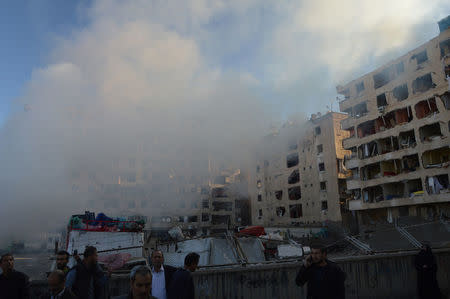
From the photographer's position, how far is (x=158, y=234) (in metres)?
49.0

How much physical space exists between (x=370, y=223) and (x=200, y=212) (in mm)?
29308

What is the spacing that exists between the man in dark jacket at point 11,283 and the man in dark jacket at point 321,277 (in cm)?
400

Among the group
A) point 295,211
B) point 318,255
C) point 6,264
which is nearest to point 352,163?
point 295,211

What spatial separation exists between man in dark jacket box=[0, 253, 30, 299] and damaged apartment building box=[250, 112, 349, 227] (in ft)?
132

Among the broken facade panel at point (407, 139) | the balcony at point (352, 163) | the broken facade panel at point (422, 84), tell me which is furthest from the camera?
the balcony at point (352, 163)

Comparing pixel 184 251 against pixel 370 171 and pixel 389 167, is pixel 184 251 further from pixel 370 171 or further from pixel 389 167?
pixel 370 171

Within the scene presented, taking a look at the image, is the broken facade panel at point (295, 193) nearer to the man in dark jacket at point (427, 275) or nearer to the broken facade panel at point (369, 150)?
the broken facade panel at point (369, 150)

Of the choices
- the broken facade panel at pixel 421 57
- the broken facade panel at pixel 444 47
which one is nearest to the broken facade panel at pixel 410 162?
the broken facade panel at pixel 421 57

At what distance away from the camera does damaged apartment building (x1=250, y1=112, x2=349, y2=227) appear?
43.6 m

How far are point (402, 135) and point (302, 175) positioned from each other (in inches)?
667

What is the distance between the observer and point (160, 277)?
474cm

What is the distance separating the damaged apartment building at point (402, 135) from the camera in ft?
97.3

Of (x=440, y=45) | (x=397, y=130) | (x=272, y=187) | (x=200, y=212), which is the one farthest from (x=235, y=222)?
(x=440, y=45)

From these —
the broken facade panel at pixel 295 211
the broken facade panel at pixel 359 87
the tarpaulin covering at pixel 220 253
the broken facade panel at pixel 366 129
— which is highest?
the broken facade panel at pixel 359 87
